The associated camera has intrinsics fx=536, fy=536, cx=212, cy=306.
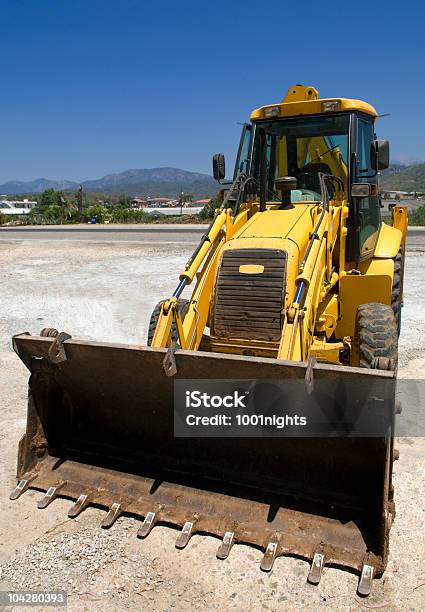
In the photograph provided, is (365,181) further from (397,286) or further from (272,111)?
(397,286)

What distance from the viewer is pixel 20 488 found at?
3.90 m

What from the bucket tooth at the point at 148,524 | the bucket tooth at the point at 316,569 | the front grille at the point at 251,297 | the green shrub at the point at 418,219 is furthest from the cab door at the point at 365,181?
the green shrub at the point at 418,219

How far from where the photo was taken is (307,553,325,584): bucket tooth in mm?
3010

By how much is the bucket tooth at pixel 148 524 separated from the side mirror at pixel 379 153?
3.50 meters

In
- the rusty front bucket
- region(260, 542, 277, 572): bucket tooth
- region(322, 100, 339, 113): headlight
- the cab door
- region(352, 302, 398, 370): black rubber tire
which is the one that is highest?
region(322, 100, 339, 113): headlight

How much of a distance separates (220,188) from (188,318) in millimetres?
2161

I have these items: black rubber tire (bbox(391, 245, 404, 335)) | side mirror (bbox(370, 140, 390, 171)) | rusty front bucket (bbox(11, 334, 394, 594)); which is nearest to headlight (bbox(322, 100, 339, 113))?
side mirror (bbox(370, 140, 390, 171))

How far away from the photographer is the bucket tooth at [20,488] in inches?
152

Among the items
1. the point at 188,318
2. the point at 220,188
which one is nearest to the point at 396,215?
the point at 220,188

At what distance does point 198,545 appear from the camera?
3359 mm

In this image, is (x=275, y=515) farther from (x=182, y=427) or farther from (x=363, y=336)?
(x=363, y=336)

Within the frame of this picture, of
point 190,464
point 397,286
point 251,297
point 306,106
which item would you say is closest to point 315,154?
point 306,106

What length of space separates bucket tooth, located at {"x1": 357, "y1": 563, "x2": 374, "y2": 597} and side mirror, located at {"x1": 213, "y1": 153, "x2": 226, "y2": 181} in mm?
4025

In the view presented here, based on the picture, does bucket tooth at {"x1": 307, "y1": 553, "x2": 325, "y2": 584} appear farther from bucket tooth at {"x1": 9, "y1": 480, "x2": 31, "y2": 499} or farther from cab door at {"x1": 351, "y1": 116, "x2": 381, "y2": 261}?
cab door at {"x1": 351, "y1": 116, "x2": 381, "y2": 261}
